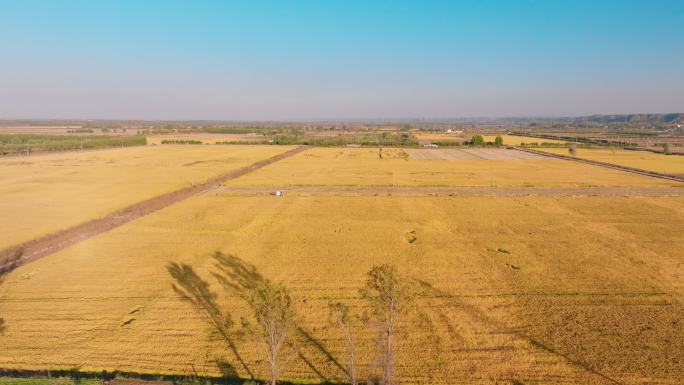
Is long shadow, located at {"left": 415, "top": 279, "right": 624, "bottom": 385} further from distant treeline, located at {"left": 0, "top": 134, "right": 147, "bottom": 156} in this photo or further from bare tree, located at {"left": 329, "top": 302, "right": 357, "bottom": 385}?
distant treeline, located at {"left": 0, "top": 134, "right": 147, "bottom": 156}

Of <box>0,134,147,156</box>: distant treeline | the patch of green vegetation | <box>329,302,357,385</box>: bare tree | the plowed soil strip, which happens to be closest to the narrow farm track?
the plowed soil strip

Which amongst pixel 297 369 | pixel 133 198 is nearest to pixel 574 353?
pixel 297 369

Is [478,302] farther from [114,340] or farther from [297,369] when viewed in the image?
[114,340]

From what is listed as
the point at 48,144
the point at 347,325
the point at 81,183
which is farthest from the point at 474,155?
the point at 48,144

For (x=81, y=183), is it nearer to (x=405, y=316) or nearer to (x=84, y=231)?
(x=84, y=231)

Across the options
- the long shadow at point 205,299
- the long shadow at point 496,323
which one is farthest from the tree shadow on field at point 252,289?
the long shadow at point 496,323

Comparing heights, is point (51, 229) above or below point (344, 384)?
above
